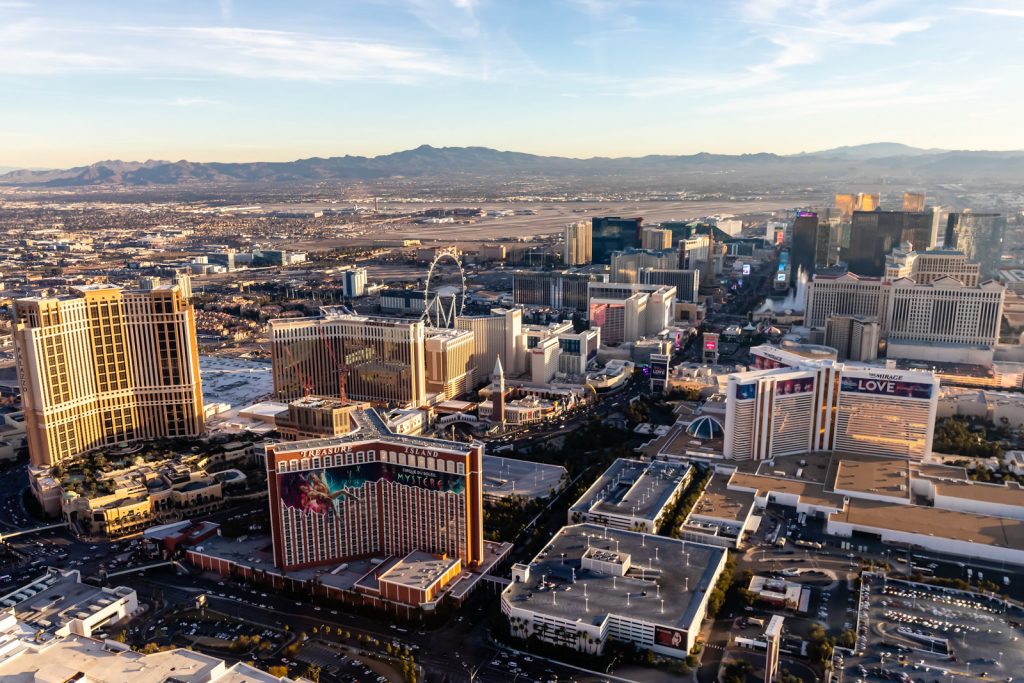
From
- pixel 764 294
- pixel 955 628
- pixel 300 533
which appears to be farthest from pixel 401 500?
pixel 764 294

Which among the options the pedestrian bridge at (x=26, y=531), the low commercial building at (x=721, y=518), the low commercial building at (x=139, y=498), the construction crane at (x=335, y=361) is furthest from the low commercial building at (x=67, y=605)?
the construction crane at (x=335, y=361)

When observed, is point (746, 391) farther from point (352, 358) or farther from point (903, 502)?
point (352, 358)

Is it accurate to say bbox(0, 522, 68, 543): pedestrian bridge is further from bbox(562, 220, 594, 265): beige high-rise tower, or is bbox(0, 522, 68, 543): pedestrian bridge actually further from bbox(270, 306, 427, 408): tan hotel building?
bbox(562, 220, 594, 265): beige high-rise tower

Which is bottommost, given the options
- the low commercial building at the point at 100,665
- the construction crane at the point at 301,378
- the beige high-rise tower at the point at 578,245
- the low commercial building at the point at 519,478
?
the low commercial building at the point at 519,478

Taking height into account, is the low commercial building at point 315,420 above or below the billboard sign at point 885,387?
below

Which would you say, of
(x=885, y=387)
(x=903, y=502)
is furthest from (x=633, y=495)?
(x=885, y=387)

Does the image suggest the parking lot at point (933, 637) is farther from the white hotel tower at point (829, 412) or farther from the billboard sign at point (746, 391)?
the billboard sign at point (746, 391)

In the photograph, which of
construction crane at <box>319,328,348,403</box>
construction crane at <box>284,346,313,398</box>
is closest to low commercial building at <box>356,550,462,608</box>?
construction crane at <box>319,328,348,403</box>

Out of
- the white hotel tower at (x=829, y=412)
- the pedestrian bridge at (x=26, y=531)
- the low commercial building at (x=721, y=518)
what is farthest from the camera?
the white hotel tower at (x=829, y=412)
